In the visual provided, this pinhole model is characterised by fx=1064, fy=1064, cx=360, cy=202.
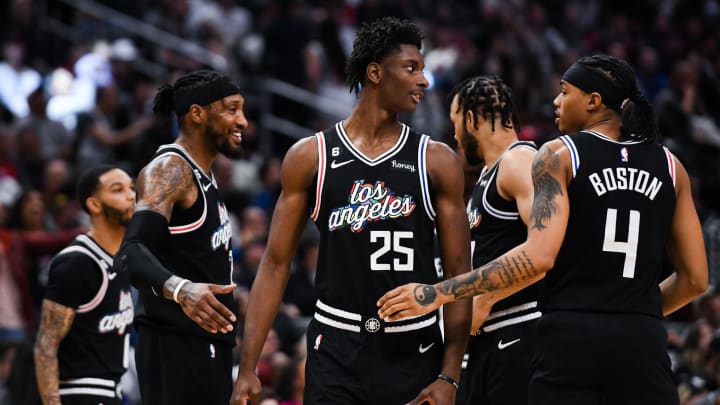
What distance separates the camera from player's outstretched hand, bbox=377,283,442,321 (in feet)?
16.1

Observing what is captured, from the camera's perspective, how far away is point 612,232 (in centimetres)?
507

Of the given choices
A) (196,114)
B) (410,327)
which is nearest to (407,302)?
(410,327)

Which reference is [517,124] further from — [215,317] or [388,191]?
[215,317]

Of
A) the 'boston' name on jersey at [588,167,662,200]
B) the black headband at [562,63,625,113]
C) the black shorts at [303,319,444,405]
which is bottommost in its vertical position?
the black shorts at [303,319,444,405]

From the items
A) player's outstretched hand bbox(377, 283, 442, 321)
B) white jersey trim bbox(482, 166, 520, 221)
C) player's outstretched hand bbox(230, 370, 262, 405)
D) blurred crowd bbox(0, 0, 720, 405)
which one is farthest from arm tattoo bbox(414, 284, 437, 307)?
blurred crowd bbox(0, 0, 720, 405)

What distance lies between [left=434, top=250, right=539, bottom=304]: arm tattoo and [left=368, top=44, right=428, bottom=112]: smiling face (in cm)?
97

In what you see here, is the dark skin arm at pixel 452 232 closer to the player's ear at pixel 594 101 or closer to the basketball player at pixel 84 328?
the player's ear at pixel 594 101

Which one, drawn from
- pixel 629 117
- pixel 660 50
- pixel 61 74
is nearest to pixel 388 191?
pixel 629 117

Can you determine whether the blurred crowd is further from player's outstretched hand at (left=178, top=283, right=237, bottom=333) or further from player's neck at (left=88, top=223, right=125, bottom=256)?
player's outstretched hand at (left=178, top=283, right=237, bottom=333)

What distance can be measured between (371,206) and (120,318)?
2669 millimetres

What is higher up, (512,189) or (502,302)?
(512,189)

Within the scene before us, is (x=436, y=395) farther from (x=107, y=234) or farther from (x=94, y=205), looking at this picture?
(x=94, y=205)

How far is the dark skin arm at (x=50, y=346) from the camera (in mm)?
6820

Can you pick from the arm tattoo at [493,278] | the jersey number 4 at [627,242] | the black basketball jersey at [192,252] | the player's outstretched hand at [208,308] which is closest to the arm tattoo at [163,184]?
the black basketball jersey at [192,252]
